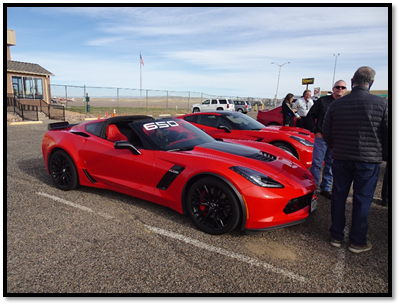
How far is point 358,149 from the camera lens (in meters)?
2.82

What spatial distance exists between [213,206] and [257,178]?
1.90 feet

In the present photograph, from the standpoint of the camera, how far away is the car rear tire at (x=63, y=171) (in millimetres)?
4535

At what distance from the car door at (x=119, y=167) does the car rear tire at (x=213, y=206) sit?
0.66 m

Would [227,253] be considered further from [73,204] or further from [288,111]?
[288,111]

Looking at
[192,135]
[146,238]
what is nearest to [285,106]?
[192,135]

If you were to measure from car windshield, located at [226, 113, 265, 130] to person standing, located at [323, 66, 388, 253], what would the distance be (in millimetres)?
3699

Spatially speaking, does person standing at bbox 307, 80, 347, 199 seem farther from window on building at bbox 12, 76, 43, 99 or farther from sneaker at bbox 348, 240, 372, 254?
window on building at bbox 12, 76, 43, 99

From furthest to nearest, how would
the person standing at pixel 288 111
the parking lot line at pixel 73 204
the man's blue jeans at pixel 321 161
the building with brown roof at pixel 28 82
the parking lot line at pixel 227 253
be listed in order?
1. the building with brown roof at pixel 28 82
2. the person standing at pixel 288 111
3. the man's blue jeans at pixel 321 161
4. the parking lot line at pixel 73 204
5. the parking lot line at pixel 227 253

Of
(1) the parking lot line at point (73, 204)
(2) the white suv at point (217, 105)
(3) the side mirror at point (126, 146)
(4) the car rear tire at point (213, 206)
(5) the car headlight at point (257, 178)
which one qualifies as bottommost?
(1) the parking lot line at point (73, 204)

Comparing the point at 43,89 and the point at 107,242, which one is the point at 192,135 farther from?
the point at 43,89

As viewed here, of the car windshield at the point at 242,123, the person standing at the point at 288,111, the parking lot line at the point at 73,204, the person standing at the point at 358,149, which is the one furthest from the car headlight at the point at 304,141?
the parking lot line at the point at 73,204

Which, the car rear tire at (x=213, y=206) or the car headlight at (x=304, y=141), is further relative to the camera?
the car headlight at (x=304, y=141)

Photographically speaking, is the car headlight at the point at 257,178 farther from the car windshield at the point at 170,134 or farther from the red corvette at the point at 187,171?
the car windshield at the point at 170,134
